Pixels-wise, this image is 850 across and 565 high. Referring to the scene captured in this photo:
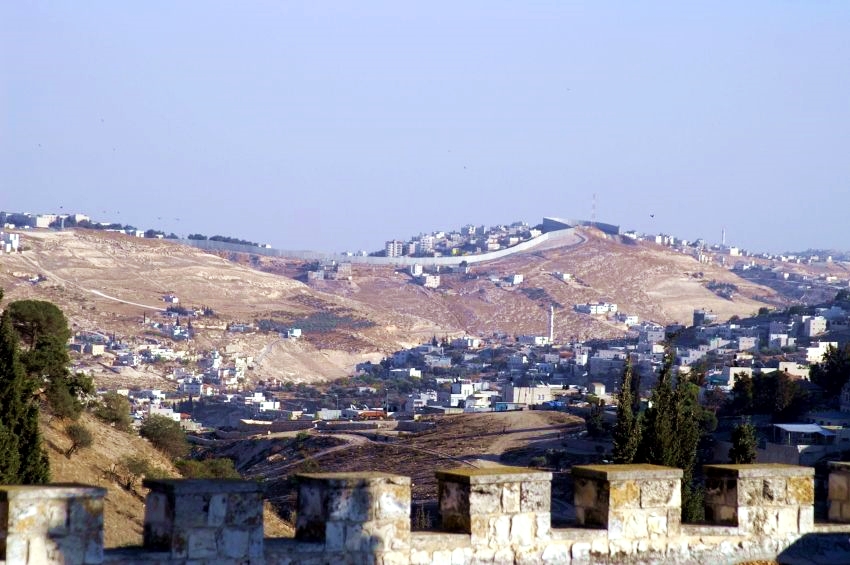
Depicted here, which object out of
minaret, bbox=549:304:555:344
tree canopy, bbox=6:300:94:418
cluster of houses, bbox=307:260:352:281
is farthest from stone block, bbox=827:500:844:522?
cluster of houses, bbox=307:260:352:281

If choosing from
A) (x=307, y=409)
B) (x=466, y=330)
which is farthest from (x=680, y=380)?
(x=466, y=330)

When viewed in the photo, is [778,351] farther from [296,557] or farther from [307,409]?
[296,557]

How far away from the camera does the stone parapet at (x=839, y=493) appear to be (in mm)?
6652

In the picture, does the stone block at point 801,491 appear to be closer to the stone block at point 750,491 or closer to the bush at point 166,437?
the stone block at point 750,491

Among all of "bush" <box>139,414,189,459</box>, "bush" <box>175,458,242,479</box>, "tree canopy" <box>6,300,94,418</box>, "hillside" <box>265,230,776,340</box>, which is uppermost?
"hillside" <box>265,230,776,340</box>

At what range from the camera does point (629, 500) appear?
5875 mm

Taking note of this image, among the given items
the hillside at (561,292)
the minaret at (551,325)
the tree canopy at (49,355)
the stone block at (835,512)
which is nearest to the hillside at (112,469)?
the tree canopy at (49,355)

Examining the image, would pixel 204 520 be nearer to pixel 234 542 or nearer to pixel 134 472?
pixel 234 542

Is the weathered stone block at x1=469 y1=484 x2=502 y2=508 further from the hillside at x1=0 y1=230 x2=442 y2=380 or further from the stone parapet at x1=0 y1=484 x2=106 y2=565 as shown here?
the hillside at x1=0 y1=230 x2=442 y2=380

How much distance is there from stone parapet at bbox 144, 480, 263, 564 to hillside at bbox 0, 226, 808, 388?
9635 cm

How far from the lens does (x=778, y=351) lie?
352 ft

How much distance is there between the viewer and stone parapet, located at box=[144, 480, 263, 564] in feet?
16.4

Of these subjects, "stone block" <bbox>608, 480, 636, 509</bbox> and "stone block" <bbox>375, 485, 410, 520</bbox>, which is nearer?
"stone block" <bbox>375, 485, 410, 520</bbox>

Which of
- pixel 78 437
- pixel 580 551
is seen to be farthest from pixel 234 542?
pixel 78 437
